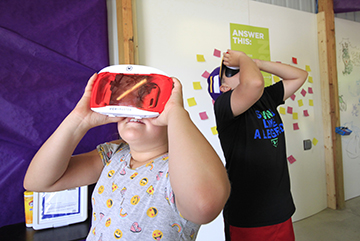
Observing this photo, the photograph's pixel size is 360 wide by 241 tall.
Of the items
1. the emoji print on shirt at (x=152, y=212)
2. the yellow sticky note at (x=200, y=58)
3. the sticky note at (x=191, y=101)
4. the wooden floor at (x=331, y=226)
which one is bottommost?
the wooden floor at (x=331, y=226)

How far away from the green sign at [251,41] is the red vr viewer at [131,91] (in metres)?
1.67

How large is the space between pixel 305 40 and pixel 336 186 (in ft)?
5.66

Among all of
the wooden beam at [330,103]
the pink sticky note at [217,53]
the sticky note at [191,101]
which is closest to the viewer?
the sticky note at [191,101]

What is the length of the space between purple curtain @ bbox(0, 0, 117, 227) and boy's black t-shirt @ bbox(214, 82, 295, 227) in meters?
0.89

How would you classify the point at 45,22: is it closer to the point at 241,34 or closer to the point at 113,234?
the point at 113,234

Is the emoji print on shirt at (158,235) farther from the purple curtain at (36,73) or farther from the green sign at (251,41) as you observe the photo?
the green sign at (251,41)

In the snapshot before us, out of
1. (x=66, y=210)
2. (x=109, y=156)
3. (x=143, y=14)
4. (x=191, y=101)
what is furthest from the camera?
(x=191, y=101)

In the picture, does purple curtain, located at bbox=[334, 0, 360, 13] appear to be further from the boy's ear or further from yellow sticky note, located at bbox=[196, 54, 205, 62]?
the boy's ear

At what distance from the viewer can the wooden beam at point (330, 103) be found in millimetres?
2605

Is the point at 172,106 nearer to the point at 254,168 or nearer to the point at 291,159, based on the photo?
the point at 254,168

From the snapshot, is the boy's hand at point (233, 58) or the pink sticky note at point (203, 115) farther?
the pink sticky note at point (203, 115)

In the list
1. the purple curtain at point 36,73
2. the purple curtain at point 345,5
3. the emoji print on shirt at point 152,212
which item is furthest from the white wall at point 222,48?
the emoji print on shirt at point 152,212

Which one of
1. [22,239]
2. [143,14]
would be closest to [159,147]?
[22,239]

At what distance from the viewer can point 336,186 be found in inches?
105
